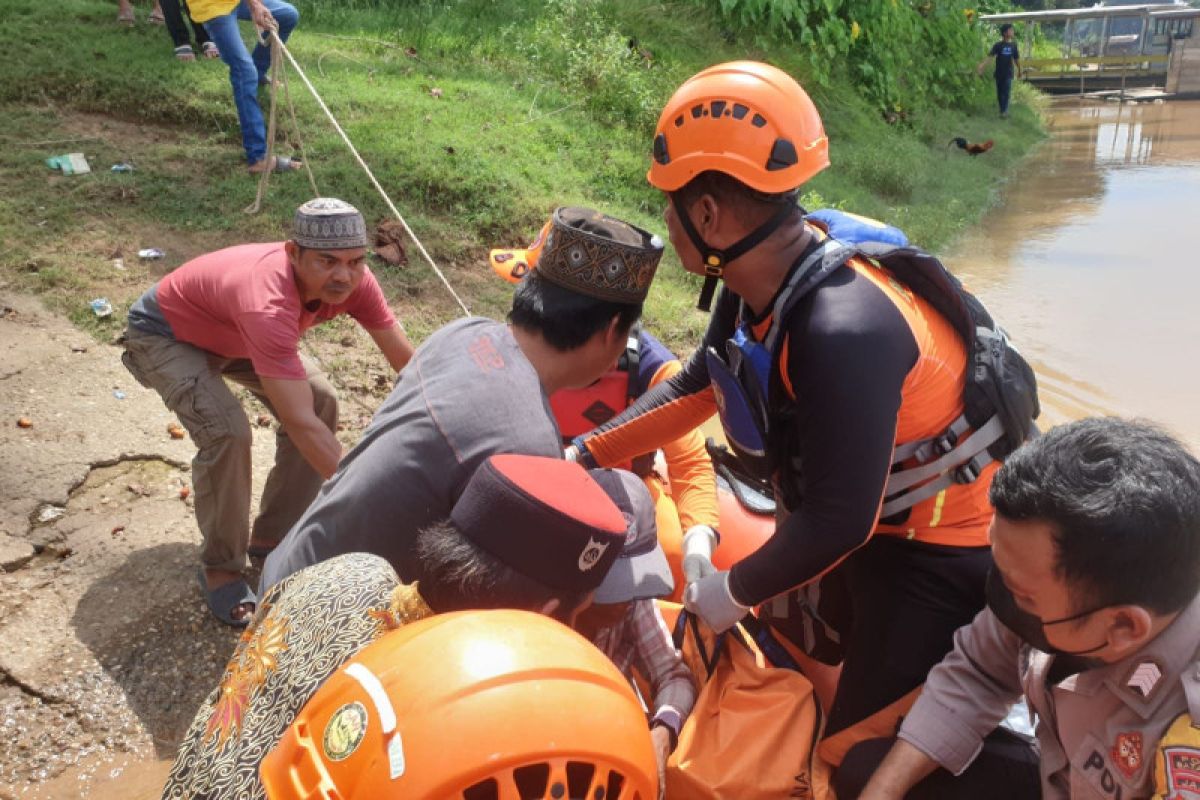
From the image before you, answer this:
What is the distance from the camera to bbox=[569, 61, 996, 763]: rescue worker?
69.6 inches

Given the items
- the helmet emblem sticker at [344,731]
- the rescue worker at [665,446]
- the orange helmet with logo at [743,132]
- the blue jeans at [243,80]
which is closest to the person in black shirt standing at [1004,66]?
the blue jeans at [243,80]

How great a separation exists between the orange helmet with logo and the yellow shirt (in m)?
5.04

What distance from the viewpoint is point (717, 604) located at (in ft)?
6.66

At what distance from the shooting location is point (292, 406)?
3264 mm

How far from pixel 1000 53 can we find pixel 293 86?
13992 millimetres

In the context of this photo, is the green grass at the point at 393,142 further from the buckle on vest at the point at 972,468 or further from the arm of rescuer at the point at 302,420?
the buckle on vest at the point at 972,468

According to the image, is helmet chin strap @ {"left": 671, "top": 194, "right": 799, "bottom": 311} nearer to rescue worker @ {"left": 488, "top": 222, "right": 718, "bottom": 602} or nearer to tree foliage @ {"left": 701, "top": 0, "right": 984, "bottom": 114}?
rescue worker @ {"left": 488, "top": 222, "right": 718, "bottom": 602}

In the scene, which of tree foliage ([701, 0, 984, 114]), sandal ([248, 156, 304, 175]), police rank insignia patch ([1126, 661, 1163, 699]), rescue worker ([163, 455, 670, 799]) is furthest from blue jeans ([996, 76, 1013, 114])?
rescue worker ([163, 455, 670, 799])

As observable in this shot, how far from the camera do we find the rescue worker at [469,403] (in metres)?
1.79

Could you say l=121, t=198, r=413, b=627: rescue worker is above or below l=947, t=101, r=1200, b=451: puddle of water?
above

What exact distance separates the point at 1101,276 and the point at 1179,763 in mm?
8326

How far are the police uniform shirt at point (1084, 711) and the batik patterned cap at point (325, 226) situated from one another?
2.35m

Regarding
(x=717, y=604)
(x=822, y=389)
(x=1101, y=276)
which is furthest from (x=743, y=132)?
(x=1101, y=276)

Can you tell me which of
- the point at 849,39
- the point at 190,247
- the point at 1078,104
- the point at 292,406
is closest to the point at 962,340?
the point at 292,406
